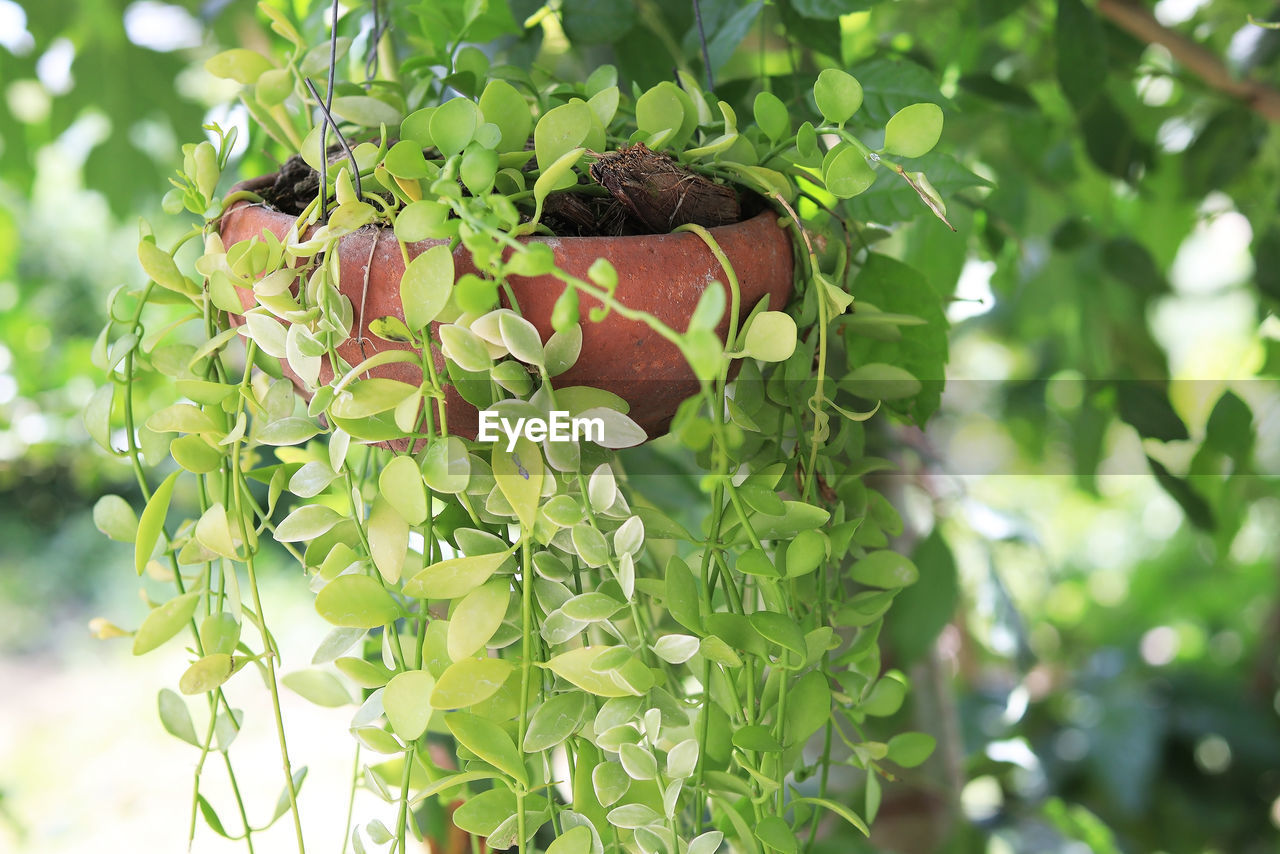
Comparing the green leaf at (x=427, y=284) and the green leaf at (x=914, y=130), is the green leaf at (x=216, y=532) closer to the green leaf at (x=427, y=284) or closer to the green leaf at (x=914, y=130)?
the green leaf at (x=427, y=284)

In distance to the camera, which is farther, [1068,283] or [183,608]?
[1068,283]

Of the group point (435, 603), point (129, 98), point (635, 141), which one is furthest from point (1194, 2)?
point (129, 98)

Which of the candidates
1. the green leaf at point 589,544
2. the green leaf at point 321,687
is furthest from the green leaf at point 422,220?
the green leaf at point 321,687

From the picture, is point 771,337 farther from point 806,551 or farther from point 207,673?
point 207,673

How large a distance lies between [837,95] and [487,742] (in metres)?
0.25

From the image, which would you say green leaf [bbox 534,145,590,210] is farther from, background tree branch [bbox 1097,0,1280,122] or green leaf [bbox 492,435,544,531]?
background tree branch [bbox 1097,0,1280,122]

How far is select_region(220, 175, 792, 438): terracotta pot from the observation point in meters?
0.29

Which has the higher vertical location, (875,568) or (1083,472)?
(875,568)

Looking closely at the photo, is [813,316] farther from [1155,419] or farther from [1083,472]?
[1083,472]

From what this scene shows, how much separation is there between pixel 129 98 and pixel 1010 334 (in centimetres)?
125

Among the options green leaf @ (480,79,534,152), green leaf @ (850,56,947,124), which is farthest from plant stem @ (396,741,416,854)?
green leaf @ (850,56,947,124)

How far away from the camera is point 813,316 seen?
35cm

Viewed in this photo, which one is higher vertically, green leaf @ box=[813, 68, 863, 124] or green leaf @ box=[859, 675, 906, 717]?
green leaf @ box=[813, 68, 863, 124]

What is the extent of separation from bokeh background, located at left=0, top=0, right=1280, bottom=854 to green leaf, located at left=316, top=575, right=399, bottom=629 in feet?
0.91
